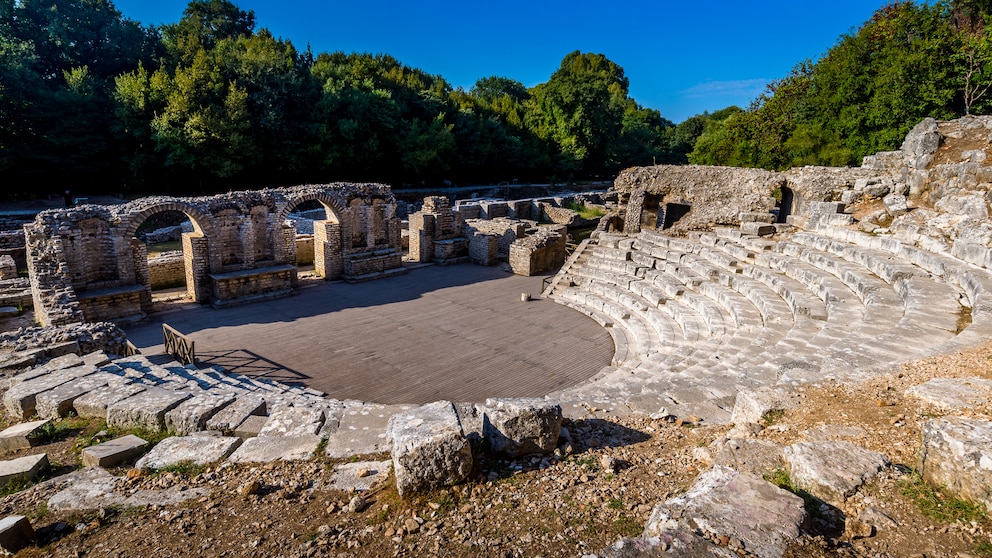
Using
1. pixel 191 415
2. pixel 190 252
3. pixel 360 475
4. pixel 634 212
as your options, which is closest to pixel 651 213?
pixel 634 212

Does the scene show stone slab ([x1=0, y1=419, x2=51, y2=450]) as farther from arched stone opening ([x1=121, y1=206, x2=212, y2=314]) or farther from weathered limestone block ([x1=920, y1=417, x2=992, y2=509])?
arched stone opening ([x1=121, y1=206, x2=212, y2=314])

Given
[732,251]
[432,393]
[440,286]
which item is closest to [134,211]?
[440,286]

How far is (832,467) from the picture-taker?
322cm

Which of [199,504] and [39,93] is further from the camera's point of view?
[39,93]

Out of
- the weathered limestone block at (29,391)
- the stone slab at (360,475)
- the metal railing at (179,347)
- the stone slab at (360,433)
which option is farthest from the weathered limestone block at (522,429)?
the metal railing at (179,347)

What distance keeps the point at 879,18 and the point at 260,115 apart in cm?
3282

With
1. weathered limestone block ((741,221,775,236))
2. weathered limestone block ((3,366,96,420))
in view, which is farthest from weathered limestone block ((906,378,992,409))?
weathered limestone block ((741,221,775,236))

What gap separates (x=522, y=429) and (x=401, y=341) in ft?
24.8

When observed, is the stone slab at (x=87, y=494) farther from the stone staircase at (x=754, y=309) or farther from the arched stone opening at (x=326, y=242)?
the arched stone opening at (x=326, y=242)

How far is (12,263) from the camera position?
563 inches

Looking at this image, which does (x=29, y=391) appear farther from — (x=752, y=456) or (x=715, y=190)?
(x=715, y=190)

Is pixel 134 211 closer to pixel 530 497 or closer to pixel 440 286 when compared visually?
pixel 440 286

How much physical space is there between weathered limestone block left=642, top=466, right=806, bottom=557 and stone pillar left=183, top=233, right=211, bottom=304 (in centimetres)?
1380

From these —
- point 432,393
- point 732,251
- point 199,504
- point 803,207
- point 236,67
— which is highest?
point 236,67
